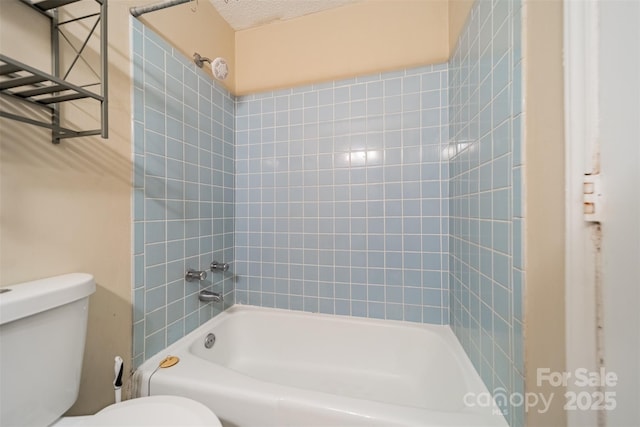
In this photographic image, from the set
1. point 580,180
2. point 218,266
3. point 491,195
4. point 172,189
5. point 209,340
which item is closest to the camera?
point 580,180

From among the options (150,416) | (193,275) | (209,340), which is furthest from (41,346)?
(209,340)

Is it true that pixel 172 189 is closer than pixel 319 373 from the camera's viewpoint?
Yes

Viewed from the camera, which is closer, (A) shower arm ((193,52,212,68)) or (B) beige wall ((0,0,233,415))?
(B) beige wall ((0,0,233,415))

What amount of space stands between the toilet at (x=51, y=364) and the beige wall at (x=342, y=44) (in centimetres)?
143

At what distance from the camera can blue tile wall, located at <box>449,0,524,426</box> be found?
2.00 feet

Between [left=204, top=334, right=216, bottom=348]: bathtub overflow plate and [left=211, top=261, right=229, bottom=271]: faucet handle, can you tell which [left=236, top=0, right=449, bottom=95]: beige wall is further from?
[left=204, top=334, right=216, bottom=348]: bathtub overflow plate

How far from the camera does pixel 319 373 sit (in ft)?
4.54

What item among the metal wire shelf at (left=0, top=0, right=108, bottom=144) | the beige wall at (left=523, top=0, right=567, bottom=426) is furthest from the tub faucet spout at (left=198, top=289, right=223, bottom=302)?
the beige wall at (left=523, top=0, right=567, bottom=426)

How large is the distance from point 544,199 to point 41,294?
1207 millimetres

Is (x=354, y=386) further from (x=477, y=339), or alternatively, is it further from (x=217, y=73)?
(x=217, y=73)

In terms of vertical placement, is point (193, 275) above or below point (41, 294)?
below

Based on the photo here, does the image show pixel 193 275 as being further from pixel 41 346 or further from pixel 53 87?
pixel 53 87

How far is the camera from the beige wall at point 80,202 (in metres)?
0.65

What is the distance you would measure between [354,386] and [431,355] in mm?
432
